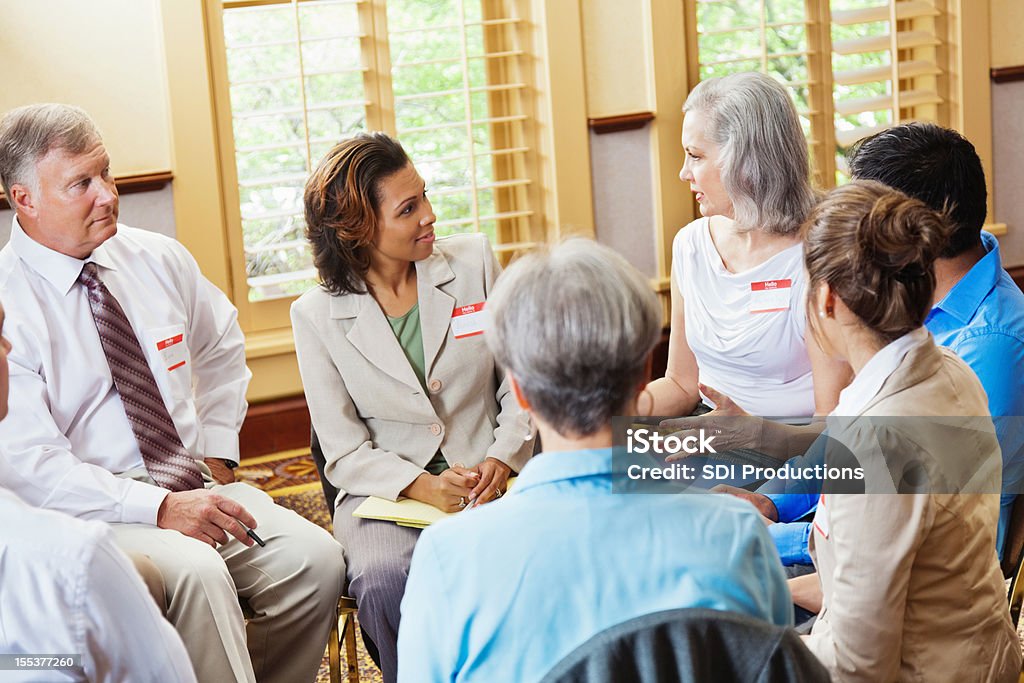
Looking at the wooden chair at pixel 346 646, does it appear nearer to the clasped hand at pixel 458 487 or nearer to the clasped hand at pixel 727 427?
the clasped hand at pixel 458 487

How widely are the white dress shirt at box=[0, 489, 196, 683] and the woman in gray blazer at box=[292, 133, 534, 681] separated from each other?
1160mm

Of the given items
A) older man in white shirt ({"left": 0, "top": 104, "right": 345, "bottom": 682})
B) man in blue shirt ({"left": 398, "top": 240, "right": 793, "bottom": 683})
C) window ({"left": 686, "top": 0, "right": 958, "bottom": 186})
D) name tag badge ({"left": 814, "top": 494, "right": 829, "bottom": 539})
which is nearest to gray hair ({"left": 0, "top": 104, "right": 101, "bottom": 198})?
older man in white shirt ({"left": 0, "top": 104, "right": 345, "bottom": 682})

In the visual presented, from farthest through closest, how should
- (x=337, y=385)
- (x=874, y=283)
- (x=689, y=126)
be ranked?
(x=689, y=126) < (x=337, y=385) < (x=874, y=283)

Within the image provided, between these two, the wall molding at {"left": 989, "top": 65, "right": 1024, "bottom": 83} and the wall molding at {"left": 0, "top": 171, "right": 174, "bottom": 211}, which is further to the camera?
the wall molding at {"left": 989, "top": 65, "right": 1024, "bottom": 83}

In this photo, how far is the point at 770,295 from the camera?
2.74 m

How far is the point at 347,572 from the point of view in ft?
8.32

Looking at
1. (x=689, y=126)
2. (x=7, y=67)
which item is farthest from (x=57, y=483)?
(x=7, y=67)

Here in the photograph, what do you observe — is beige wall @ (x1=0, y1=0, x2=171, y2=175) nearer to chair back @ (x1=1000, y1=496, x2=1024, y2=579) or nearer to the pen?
the pen

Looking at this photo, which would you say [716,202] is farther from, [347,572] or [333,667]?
[333,667]

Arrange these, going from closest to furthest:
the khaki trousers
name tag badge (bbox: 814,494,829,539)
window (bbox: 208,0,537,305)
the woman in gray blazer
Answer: name tag badge (bbox: 814,494,829,539) < the khaki trousers < the woman in gray blazer < window (bbox: 208,0,537,305)

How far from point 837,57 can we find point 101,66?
11.4 feet

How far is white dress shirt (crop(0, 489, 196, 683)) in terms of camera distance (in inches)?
54.9

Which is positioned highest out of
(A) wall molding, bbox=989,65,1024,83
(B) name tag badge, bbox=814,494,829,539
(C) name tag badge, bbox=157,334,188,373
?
(A) wall molding, bbox=989,65,1024,83

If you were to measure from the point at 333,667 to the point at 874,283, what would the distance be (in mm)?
1519
